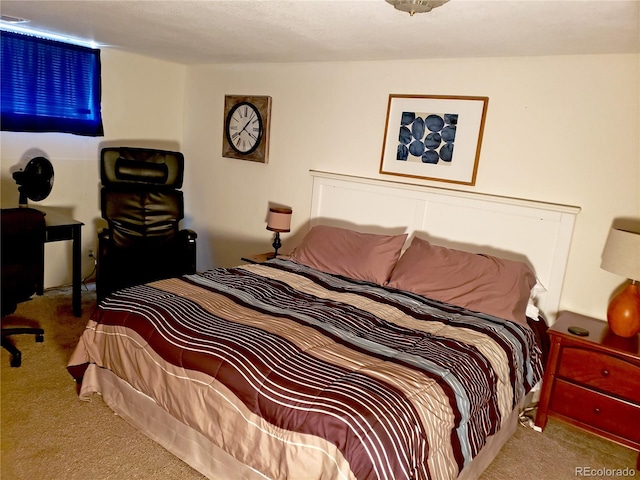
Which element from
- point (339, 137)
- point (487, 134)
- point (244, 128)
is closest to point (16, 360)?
point (244, 128)

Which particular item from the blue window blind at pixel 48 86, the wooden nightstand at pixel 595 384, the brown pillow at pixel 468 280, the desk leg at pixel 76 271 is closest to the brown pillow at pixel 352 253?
the brown pillow at pixel 468 280

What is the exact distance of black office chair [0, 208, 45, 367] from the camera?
268cm

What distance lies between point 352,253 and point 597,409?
5.30 ft

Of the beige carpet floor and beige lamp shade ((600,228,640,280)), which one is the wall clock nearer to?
the beige carpet floor

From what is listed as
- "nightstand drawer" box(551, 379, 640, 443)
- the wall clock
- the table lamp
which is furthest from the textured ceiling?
"nightstand drawer" box(551, 379, 640, 443)

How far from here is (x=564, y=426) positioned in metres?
2.84

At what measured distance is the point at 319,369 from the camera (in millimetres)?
1938

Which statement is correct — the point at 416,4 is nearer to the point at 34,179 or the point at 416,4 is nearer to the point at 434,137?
the point at 434,137

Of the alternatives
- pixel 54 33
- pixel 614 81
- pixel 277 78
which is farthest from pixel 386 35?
pixel 54 33

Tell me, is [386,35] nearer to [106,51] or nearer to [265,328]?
[265,328]

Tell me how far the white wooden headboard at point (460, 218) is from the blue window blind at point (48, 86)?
1.95 m

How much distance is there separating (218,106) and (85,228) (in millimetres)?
1583

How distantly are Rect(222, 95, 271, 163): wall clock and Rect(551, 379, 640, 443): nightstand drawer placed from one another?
2.82 meters

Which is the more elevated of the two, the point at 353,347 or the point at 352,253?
the point at 352,253
